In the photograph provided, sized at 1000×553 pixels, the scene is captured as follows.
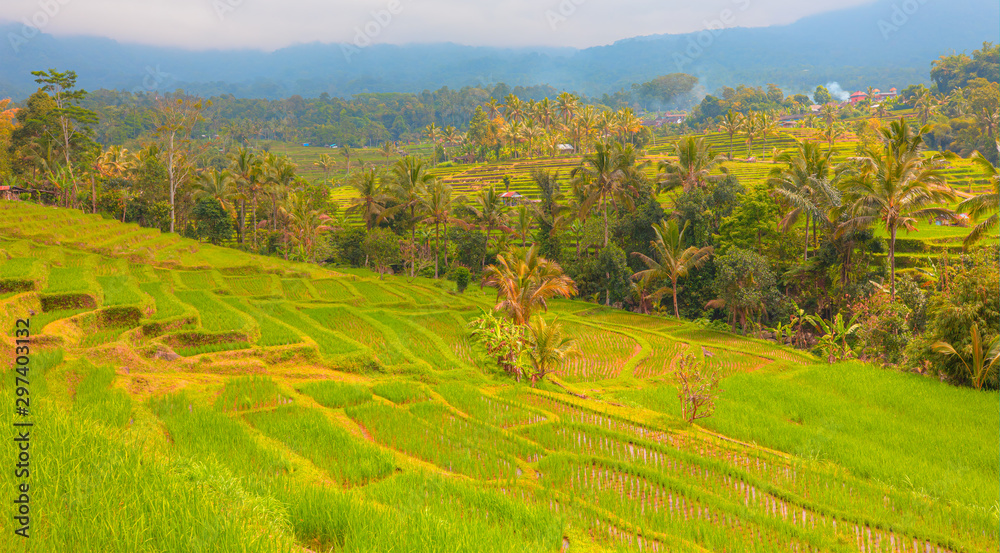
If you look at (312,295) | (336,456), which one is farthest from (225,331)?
(312,295)

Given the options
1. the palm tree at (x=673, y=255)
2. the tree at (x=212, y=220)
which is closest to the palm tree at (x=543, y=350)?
the palm tree at (x=673, y=255)

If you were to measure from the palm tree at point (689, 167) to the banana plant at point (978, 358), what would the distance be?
20109 millimetres

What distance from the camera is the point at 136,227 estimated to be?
88.8ft

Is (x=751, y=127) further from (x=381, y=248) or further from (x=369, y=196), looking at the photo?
(x=381, y=248)

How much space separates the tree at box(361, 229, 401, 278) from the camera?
109 ft

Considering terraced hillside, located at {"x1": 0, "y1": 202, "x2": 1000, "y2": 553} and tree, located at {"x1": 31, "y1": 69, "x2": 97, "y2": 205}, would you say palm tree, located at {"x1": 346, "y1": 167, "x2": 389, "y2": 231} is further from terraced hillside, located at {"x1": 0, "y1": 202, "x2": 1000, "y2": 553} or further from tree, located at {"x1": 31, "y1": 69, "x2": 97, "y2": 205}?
terraced hillside, located at {"x1": 0, "y1": 202, "x2": 1000, "y2": 553}

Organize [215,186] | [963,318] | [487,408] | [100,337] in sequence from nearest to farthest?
[487,408] → [100,337] → [963,318] → [215,186]

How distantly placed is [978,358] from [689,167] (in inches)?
837

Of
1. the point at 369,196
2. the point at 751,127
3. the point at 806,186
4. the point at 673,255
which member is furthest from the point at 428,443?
the point at 751,127

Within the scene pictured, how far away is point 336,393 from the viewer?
8.23 m

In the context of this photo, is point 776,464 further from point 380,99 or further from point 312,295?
point 380,99

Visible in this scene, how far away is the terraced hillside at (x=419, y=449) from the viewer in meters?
3.27

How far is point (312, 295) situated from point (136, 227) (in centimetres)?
1432

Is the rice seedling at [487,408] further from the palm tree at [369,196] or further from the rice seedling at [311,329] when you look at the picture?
the palm tree at [369,196]
